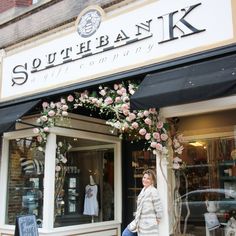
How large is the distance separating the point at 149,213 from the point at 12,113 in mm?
3242

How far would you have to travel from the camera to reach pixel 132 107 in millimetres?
5660

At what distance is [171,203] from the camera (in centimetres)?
612

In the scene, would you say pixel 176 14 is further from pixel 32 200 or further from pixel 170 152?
pixel 32 200

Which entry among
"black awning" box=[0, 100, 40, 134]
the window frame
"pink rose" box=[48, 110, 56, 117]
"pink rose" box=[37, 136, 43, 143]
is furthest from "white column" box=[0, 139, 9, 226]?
"pink rose" box=[48, 110, 56, 117]

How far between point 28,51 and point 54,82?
3.96ft

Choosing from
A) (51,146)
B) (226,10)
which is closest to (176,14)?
(226,10)

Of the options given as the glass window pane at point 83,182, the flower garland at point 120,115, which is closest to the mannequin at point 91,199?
the glass window pane at point 83,182

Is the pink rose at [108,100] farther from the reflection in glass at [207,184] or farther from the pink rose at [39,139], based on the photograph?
the pink rose at [39,139]

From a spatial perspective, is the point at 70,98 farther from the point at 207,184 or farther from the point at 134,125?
the point at 207,184

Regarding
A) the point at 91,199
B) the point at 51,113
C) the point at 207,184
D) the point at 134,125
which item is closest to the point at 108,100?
the point at 134,125

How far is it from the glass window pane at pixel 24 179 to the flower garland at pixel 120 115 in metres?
0.58

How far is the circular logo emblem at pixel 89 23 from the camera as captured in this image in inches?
286

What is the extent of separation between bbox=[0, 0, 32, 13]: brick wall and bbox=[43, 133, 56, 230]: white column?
12.5 feet

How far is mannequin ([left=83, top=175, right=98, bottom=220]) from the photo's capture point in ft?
26.9
